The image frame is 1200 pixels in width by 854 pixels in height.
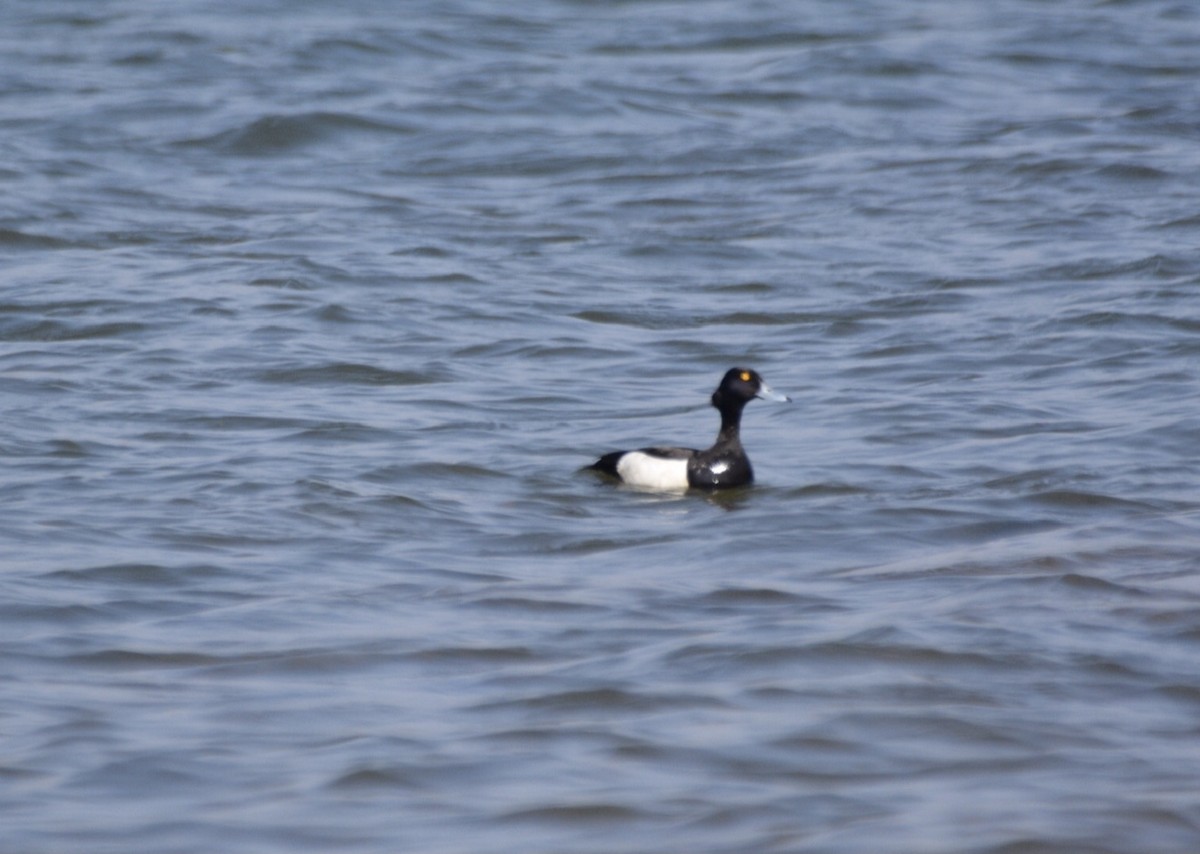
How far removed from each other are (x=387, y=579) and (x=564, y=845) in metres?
2.89

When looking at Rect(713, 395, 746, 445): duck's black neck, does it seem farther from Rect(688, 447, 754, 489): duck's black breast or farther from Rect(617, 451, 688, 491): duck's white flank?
Rect(617, 451, 688, 491): duck's white flank

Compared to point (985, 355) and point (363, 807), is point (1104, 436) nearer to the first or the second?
point (985, 355)

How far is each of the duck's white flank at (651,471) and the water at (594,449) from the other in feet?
0.87

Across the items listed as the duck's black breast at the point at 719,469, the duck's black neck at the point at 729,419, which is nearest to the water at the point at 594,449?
the duck's black breast at the point at 719,469

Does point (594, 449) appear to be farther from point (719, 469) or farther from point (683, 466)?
point (719, 469)

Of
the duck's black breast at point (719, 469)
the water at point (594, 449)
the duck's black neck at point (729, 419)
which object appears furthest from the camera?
the duck's black neck at point (729, 419)

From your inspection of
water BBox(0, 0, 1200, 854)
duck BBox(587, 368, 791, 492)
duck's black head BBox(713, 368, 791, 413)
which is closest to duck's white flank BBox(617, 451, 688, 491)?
duck BBox(587, 368, 791, 492)

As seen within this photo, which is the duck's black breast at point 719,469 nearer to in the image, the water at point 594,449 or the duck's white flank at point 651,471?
the duck's white flank at point 651,471

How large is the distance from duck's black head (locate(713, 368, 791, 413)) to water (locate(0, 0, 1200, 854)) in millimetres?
440

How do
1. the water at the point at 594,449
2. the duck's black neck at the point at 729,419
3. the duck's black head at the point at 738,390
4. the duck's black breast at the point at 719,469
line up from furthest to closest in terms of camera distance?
the duck's black head at the point at 738,390
the duck's black neck at the point at 729,419
the duck's black breast at the point at 719,469
the water at the point at 594,449

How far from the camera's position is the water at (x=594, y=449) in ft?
20.3

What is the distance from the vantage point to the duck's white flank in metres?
10.4

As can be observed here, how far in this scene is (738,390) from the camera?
1086cm

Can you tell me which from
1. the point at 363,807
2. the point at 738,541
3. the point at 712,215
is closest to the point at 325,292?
the point at 712,215
